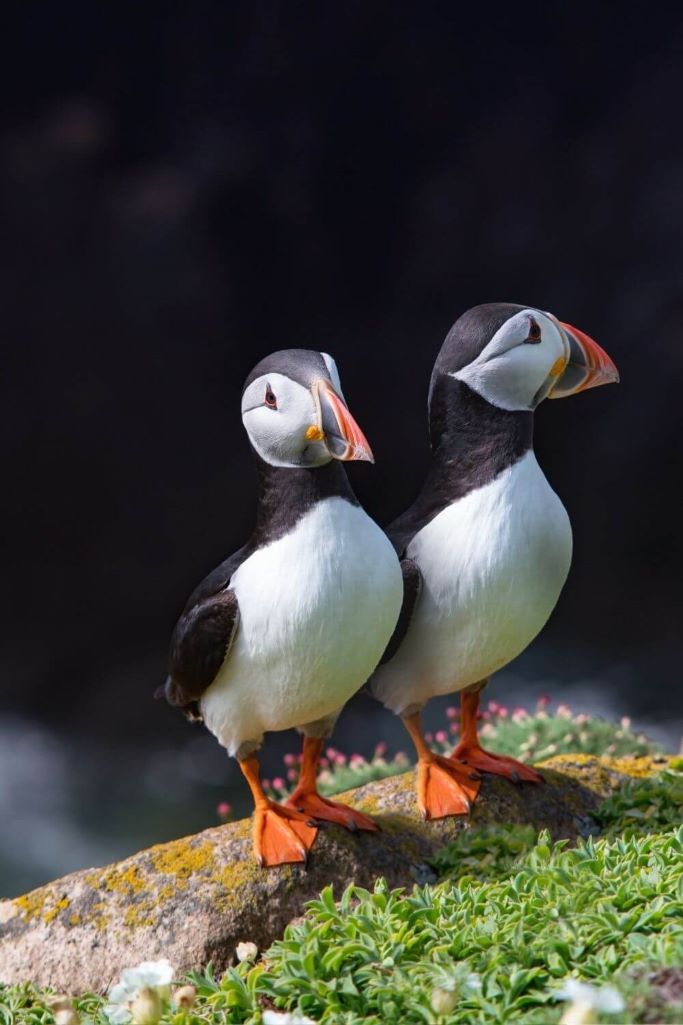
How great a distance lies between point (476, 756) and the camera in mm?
4488

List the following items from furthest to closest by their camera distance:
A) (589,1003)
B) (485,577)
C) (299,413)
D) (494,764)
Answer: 1. (494,764)
2. (485,577)
3. (299,413)
4. (589,1003)

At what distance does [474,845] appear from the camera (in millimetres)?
3963

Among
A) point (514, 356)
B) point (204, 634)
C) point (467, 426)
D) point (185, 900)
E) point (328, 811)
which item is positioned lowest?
point (185, 900)

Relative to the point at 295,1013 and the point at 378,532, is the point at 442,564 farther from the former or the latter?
the point at 295,1013

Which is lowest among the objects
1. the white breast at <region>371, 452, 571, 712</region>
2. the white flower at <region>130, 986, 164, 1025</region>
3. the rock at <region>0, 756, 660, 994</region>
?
the white flower at <region>130, 986, 164, 1025</region>

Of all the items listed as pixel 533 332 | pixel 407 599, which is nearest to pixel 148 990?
pixel 407 599

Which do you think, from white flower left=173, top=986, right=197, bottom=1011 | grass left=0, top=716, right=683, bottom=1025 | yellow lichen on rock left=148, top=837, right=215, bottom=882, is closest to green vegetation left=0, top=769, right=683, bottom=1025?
grass left=0, top=716, right=683, bottom=1025

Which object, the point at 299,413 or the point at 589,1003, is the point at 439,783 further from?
the point at 589,1003

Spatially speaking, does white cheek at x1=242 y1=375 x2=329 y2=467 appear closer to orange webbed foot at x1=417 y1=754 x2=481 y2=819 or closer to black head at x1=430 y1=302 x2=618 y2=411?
black head at x1=430 y1=302 x2=618 y2=411

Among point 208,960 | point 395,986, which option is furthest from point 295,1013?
point 208,960

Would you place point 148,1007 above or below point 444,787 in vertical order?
below

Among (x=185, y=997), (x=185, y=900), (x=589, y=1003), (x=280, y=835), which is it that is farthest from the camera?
(x=280, y=835)

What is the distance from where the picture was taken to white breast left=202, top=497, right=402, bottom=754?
362 centimetres

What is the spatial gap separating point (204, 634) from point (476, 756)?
1.24 metres
